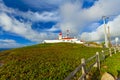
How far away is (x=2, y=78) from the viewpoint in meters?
15.9

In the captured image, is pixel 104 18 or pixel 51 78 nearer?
pixel 51 78

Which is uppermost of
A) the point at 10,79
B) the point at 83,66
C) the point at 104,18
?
the point at 104,18

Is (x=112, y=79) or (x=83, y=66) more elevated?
(x=83, y=66)

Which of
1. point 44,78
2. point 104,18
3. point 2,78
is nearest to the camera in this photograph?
point 44,78

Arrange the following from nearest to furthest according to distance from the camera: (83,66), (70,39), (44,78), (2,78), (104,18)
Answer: (83,66) < (44,78) < (2,78) < (104,18) < (70,39)

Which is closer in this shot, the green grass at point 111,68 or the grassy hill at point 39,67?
the green grass at point 111,68

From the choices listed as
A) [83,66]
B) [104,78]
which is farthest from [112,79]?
[83,66]

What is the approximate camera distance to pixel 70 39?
126312mm

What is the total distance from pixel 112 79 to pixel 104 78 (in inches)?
19.9

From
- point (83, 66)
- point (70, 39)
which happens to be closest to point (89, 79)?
point (83, 66)

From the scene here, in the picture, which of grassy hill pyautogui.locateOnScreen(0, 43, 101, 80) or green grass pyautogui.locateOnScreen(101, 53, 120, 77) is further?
grassy hill pyautogui.locateOnScreen(0, 43, 101, 80)

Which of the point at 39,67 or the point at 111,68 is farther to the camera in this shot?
the point at 39,67

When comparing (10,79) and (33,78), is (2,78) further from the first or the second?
(33,78)

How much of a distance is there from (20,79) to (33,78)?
101 cm
